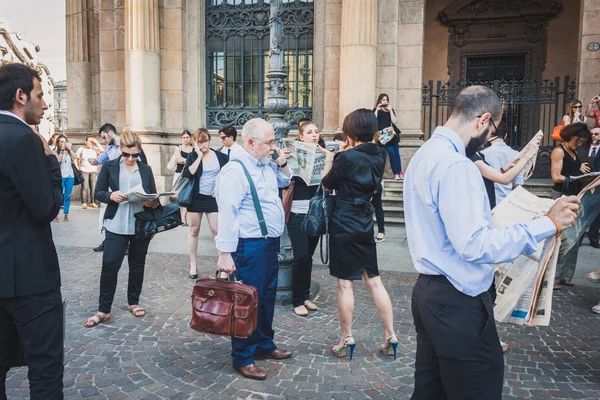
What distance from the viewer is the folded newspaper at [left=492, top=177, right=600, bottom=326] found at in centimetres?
253

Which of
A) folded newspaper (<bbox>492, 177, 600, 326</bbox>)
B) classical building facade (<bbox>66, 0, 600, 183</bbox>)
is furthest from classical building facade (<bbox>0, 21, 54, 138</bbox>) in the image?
folded newspaper (<bbox>492, 177, 600, 326</bbox>)

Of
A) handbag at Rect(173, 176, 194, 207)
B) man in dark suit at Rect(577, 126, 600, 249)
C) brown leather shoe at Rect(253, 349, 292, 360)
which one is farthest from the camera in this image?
man in dark suit at Rect(577, 126, 600, 249)

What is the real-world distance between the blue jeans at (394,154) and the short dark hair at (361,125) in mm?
6967

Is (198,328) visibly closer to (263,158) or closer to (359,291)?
(263,158)

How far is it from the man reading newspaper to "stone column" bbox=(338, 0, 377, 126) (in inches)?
377

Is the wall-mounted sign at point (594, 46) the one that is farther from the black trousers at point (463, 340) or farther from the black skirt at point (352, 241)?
the black trousers at point (463, 340)

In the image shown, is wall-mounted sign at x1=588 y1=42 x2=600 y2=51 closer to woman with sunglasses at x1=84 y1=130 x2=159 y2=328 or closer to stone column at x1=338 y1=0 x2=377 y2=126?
stone column at x1=338 y1=0 x2=377 y2=126

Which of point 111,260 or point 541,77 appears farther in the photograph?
point 541,77

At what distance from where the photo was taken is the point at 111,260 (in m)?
5.24

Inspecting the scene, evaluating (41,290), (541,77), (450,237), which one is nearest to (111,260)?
(41,290)

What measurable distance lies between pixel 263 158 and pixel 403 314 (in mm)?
2537

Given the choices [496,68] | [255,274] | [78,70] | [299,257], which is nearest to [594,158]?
[299,257]

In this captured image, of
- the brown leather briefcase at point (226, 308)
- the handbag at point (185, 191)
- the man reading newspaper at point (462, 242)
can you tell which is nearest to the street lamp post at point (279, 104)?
the handbag at point (185, 191)

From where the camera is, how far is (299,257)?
5.56 meters
